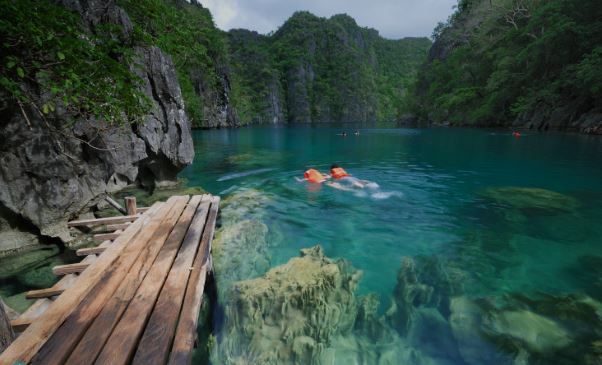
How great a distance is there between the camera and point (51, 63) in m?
4.46

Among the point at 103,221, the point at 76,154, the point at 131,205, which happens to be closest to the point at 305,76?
the point at 76,154

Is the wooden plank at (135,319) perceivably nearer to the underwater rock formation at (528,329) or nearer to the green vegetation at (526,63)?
the underwater rock formation at (528,329)

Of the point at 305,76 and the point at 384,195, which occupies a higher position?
the point at 305,76

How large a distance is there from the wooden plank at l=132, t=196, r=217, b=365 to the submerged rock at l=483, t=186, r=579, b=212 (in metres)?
8.88

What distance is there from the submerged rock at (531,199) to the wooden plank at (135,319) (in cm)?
934

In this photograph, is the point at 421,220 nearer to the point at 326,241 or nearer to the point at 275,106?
the point at 326,241

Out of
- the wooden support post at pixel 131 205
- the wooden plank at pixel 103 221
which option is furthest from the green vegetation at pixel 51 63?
the wooden plank at pixel 103 221

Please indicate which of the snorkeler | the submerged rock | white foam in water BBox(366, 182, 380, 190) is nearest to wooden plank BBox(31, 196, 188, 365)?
the snorkeler

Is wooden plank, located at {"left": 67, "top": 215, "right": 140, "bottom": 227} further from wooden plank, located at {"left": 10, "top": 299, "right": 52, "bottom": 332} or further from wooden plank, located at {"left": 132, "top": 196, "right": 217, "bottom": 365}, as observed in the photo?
wooden plank, located at {"left": 10, "top": 299, "right": 52, "bottom": 332}

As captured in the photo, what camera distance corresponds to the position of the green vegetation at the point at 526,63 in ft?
90.1

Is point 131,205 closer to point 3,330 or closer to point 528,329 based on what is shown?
point 3,330

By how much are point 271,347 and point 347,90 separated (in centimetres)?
12246

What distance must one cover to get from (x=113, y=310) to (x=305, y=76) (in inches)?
4813

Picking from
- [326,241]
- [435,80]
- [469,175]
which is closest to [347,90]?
[435,80]
